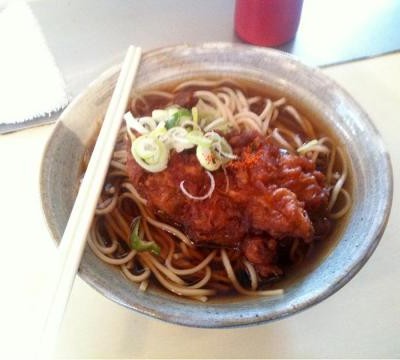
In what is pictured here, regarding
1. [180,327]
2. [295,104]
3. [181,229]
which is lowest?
[180,327]

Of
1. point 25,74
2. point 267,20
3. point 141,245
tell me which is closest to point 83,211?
point 141,245

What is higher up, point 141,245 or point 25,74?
point 25,74

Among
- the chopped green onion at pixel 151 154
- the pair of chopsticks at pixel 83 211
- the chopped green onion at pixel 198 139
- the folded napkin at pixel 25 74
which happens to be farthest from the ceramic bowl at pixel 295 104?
the folded napkin at pixel 25 74

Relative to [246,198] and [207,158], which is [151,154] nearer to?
[207,158]

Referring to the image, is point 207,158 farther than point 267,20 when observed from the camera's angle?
No

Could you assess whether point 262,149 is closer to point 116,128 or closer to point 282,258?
point 282,258

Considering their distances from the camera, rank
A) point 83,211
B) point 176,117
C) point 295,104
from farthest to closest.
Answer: point 295,104 → point 176,117 → point 83,211
